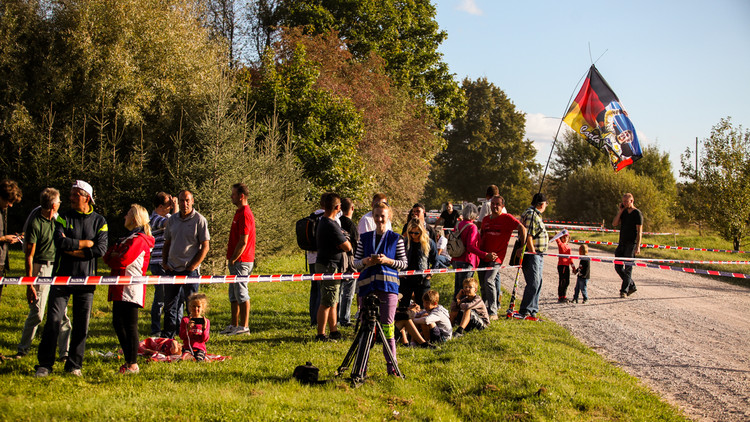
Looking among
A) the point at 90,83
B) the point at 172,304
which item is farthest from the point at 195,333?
the point at 90,83

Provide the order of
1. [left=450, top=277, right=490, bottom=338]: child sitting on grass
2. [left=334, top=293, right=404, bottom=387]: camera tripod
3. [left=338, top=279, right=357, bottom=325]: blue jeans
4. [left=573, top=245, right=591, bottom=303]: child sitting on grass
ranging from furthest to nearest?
[left=573, top=245, right=591, bottom=303]: child sitting on grass → [left=338, top=279, right=357, bottom=325]: blue jeans → [left=450, top=277, right=490, bottom=338]: child sitting on grass → [left=334, top=293, right=404, bottom=387]: camera tripod

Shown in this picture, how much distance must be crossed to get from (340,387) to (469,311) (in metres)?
3.47

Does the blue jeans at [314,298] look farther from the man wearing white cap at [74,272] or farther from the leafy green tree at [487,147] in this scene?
the leafy green tree at [487,147]

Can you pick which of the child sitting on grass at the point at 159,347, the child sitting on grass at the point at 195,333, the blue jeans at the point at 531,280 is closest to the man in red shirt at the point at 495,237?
the blue jeans at the point at 531,280

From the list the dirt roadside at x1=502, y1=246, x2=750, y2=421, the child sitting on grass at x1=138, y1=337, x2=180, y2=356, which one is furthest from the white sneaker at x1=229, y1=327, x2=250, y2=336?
the dirt roadside at x1=502, y1=246, x2=750, y2=421

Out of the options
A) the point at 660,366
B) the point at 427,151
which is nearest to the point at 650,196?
the point at 427,151

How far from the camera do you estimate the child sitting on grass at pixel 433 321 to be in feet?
27.2

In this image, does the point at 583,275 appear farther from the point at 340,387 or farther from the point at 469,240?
the point at 340,387

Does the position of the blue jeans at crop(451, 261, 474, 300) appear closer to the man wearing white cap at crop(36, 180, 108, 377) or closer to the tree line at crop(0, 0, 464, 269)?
the man wearing white cap at crop(36, 180, 108, 377)

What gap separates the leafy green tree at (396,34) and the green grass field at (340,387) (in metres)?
25.5

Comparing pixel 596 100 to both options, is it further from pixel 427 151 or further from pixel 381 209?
pixel 427 151

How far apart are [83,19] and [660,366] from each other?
2185 centimetres

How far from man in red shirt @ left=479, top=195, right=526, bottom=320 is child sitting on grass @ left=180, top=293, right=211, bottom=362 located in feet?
15.5

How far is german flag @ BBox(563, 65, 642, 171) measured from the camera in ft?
34.1
